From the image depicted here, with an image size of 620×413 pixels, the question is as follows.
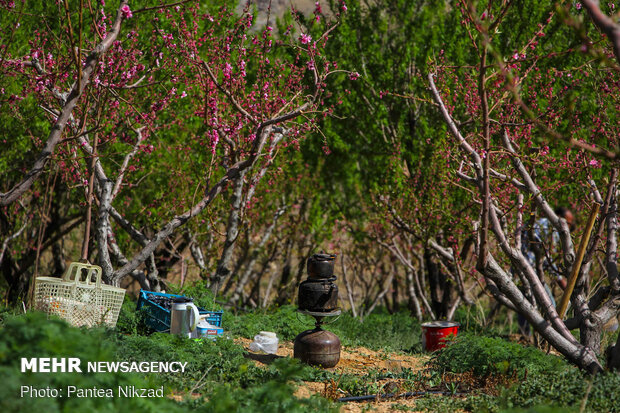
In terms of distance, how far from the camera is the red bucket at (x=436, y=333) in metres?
8.39

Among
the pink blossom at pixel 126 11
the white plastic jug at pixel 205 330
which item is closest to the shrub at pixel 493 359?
the white plastic jug at pixel 205 330

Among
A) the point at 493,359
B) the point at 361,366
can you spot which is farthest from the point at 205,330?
the point at 493,359

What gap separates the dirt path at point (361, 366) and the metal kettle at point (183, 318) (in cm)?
84

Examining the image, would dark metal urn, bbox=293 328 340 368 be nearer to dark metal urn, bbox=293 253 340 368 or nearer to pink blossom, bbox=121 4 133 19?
dark metal urn, bbox=293 253 340 368

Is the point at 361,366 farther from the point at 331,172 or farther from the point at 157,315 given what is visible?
the point at 331,172

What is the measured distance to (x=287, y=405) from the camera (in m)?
4.03

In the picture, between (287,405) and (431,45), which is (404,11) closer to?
(431,45)

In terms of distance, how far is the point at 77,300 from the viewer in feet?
19.4

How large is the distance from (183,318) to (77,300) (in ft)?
3.67

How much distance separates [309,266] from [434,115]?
20.3 feet

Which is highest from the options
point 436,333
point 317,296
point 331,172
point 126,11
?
point 126,11

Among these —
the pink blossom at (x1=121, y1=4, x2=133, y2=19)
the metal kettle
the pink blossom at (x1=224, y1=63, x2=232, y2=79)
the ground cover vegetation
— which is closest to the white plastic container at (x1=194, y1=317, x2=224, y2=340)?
the metal kettle

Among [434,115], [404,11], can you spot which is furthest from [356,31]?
[434,115]

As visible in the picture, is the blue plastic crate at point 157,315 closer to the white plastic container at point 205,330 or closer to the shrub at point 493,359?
the white plastic container at point 205,330
